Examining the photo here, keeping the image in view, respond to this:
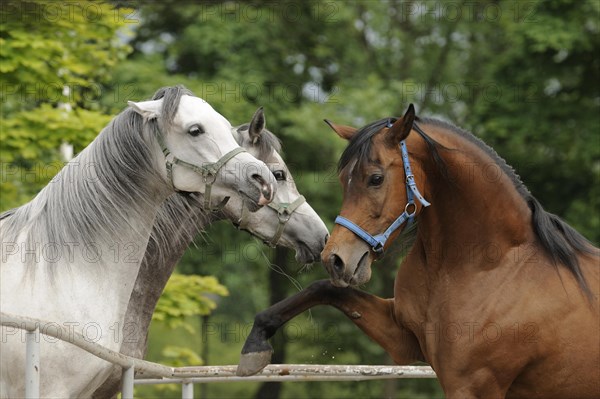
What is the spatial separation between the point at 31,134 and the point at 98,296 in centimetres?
430

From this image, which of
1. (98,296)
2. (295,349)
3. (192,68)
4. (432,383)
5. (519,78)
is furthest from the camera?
(295,349)

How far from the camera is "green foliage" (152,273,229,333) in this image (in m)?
8.20

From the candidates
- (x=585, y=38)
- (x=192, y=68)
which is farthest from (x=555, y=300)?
(x=192, y=68)

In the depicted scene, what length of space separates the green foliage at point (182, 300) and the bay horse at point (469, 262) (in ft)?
12.2

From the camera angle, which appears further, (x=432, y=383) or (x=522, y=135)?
(x=432, y=383)

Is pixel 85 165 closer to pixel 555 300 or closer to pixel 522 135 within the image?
pixel 555 300

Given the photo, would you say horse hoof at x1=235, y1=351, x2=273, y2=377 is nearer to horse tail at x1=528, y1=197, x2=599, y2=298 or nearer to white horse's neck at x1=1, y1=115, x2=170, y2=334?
white horse's neck at x1=1, y1=115, x2=170, y2=334

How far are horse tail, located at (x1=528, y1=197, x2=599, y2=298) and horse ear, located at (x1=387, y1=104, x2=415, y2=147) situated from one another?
2.69 ft

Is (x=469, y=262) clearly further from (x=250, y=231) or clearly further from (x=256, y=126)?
(x=256, y=126)

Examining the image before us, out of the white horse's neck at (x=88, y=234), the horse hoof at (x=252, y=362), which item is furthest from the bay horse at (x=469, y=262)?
the white horse's neck at (x=88, y=234)

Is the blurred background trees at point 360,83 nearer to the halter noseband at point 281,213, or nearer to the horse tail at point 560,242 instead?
the halter noseband at point 281,213

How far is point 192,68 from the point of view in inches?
625

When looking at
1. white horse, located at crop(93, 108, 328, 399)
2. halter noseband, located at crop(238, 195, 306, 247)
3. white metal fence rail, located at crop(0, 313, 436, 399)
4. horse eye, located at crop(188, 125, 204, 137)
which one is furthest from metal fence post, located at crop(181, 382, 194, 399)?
horse eye, located at crop(188, 125, 204, 137)

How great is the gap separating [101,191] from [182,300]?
13.4 feet
